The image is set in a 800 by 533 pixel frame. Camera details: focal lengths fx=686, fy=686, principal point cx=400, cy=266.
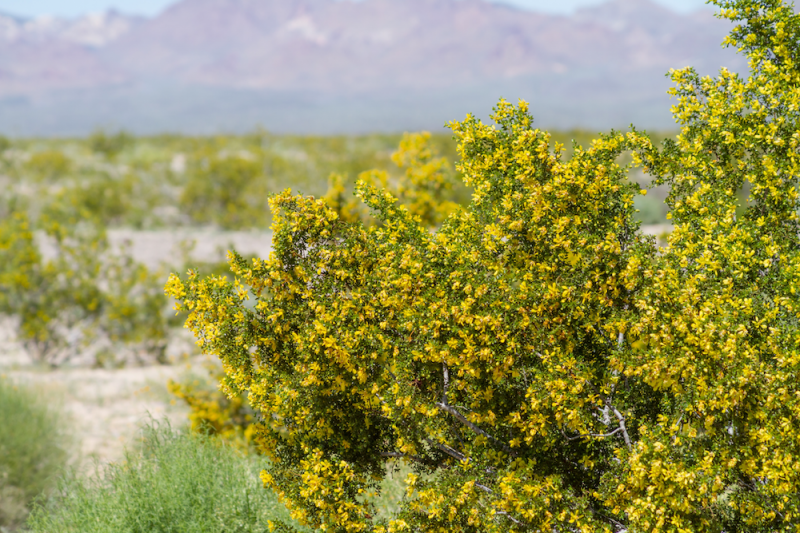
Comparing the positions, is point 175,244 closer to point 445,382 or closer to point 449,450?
point 449,450

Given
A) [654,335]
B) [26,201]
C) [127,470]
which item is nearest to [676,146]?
[654,335]

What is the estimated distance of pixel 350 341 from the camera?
3.77m

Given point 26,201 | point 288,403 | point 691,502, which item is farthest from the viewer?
point 26,201

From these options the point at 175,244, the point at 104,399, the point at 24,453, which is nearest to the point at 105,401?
the point at 104,399

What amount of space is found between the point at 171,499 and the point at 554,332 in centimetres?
298

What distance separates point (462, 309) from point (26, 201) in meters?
23.3

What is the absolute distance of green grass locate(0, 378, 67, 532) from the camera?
6.73 m

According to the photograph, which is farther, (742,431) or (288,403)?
(288,403)

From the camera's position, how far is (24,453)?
23.7 feet

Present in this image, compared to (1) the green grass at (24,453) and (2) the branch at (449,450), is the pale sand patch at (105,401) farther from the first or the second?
(2) the branch at (449,450)

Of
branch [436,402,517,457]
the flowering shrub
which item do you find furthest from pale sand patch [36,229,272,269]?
branch [436,402,517,457]

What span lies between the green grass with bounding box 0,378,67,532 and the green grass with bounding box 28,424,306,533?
1.48m

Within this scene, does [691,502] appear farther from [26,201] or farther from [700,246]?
[26,201]

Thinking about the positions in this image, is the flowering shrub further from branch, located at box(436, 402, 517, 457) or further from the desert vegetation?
branch, located at box(436, 402, 517, 457)
